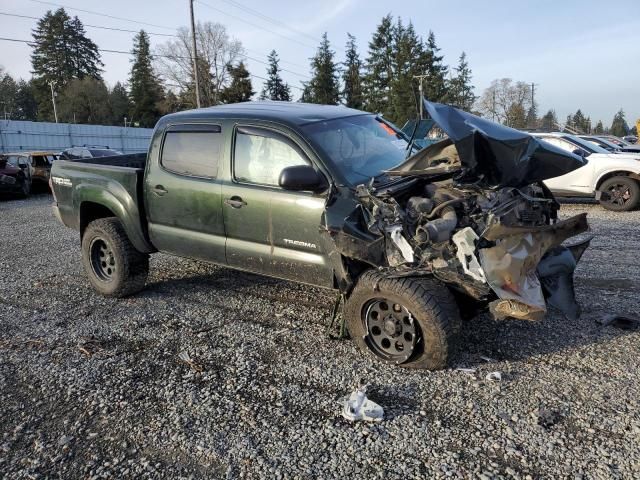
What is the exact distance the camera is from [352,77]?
6159cm

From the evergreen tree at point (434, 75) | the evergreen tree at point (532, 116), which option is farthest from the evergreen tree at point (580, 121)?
the evergreen tree at point (434, 75)

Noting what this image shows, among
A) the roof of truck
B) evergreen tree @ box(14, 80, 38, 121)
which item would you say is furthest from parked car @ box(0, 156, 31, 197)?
evergreen tree @ box(14, 80, 38, 121)

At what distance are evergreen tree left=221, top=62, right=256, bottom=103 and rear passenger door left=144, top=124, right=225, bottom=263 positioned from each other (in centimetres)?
5316

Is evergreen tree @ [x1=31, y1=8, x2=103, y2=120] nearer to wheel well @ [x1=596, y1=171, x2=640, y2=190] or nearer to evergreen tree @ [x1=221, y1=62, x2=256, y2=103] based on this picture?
evergreen tree @ [x1=221, y1=62, x2=256, y2=103]

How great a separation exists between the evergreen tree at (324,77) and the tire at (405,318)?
5719cm

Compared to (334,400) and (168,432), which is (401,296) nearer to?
(334,400)

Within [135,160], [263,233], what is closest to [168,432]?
[263,233]

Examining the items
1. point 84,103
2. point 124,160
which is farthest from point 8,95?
point 124,160

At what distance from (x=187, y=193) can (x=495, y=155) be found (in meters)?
2.80

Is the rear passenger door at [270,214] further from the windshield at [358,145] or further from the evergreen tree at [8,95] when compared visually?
the evergreen tree at [8,95]

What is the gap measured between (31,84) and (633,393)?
81651 mm

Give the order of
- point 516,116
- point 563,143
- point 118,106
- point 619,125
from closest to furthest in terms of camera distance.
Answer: point 563,143, point 118,106, point 516,116, point 619,125

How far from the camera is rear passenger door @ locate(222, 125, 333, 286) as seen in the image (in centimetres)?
405

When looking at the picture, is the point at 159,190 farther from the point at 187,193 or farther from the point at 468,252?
the point at 468,252
